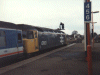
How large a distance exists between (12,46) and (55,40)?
12.7m

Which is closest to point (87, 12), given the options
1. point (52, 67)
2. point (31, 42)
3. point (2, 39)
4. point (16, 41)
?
point (52, 67)

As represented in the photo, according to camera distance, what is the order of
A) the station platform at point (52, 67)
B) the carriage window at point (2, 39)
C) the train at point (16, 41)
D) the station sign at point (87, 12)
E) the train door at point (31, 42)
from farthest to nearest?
1. the train door at point (31, 42)
2. the train at point (16, 41)
3. the carriage window at point (2, 39)
4. the station platform at point (52, 67)
5. the station sign at point (87, 12)

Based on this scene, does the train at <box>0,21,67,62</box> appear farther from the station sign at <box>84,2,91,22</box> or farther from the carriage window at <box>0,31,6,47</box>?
the station sign at <box>84,2,91,22</box>

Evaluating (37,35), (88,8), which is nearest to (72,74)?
(88,8)

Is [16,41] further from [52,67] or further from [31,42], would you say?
[52,67]

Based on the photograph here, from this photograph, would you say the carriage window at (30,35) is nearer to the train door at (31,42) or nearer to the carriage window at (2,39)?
the train door at (31,42)

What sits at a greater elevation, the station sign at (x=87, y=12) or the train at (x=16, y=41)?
the station sign at (x=87, y=12)

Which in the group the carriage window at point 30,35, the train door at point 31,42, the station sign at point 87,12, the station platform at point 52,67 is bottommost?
the station platform at point 52,67

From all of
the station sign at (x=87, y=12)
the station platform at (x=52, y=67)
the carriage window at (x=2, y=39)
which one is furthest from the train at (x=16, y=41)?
the station sign at (x=87, y=12)

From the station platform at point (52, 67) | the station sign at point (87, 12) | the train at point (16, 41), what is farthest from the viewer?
the train at point (16, 41)

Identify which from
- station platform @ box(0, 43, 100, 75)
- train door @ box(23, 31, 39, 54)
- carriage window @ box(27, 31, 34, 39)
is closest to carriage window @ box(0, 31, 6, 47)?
station platform @ box(0, 43, 100, 75)

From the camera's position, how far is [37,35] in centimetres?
1516

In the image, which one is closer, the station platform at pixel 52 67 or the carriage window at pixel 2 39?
the station platform at pixel 52 67

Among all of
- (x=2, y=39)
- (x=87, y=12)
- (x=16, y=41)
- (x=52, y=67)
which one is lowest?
(x=52, y=67)
